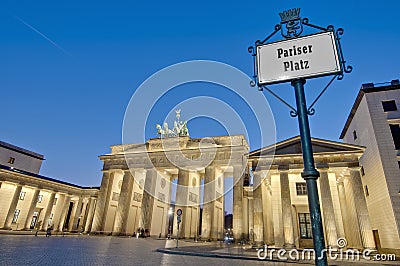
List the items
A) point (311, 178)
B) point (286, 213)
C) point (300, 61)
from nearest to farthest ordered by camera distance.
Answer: point (311, 178) < point (300, 61) < point (286, 213)

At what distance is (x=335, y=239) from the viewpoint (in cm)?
2141

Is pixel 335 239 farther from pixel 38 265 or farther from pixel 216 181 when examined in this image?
pixel 38 265

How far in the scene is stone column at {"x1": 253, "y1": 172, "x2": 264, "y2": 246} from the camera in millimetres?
22766

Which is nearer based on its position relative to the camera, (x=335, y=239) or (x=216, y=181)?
(x=335, y=239)

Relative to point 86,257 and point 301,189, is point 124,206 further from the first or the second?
A: point 86,257

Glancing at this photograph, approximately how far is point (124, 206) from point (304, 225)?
84.7 feet

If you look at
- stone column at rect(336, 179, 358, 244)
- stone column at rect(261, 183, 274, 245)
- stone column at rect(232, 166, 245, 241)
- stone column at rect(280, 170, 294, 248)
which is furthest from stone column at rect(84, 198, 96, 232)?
stone column at rect(336, 179, 358, 244)

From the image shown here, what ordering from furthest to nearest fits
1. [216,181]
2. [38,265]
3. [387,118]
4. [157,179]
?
[157,179] < [216,181] < [387,118] < [38,265]

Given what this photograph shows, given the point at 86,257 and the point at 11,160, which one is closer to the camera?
the point at 86,257

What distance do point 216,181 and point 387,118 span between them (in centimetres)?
2212

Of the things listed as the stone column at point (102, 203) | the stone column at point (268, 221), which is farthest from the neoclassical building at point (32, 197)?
the stone column at point (268, 221)

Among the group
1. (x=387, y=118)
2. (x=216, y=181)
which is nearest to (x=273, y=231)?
(x=216, y=181)

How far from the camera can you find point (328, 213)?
73.3ft

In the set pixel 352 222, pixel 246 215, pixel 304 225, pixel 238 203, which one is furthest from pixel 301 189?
pixel 246 215
